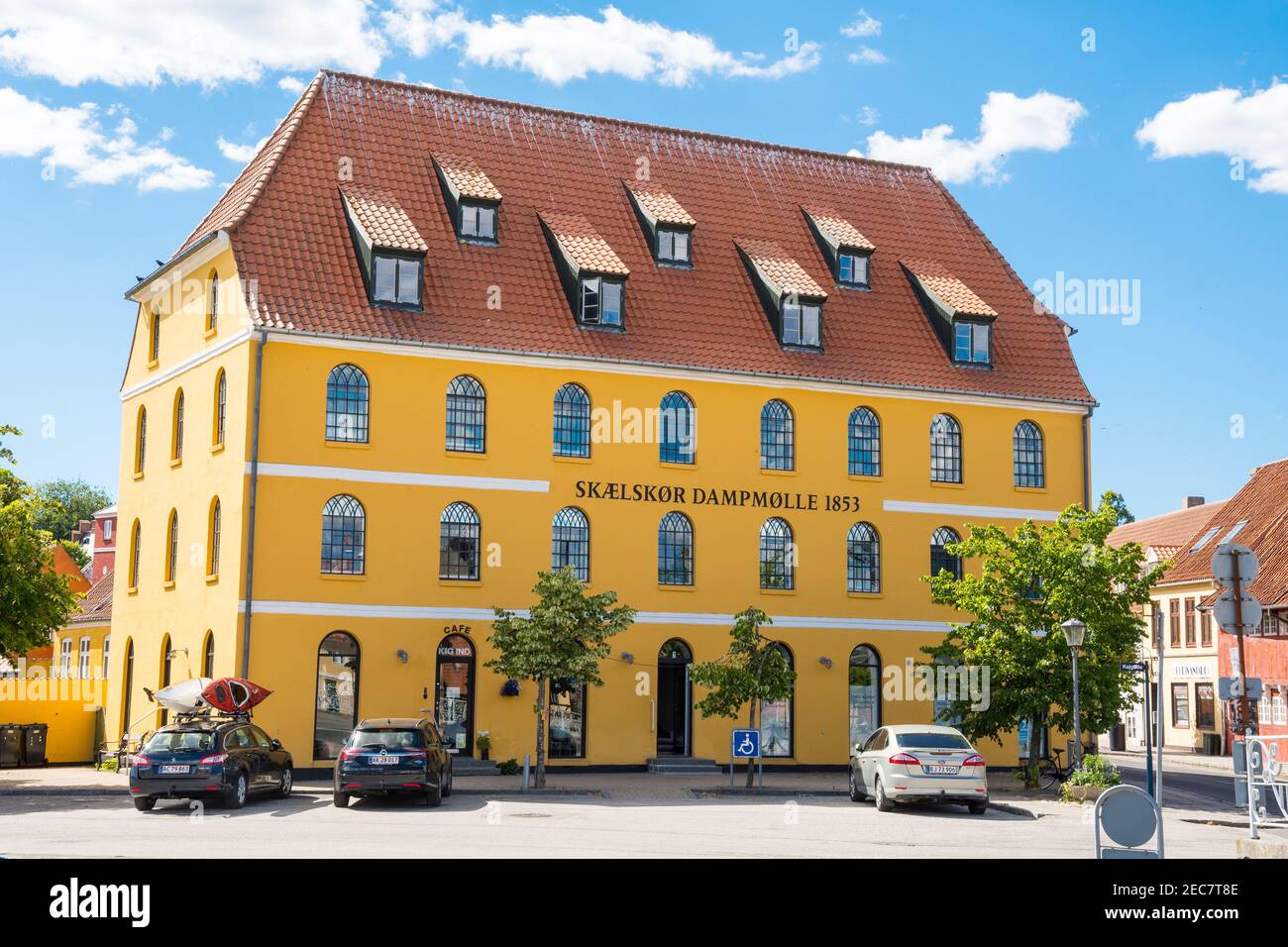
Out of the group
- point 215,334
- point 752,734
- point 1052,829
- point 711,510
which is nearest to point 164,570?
point 215,334

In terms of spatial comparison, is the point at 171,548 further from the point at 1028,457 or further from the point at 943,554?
the point at 1028,457

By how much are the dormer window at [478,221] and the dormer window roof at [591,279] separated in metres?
1.66

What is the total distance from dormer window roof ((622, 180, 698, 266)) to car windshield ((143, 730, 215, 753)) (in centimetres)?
1908

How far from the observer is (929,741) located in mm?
26812

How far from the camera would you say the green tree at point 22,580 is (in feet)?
111

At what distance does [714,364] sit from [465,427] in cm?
661

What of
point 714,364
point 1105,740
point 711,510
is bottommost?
point 1105,740

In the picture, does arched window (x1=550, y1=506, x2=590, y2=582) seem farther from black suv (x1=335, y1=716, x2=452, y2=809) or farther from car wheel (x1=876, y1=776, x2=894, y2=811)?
car wheel (x1=876, y1=776, x2=894, y2=811)

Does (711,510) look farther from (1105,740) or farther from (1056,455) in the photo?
(1105,740)

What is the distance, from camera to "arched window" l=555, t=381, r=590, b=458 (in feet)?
119

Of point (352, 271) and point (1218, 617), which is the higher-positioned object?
point (352, 271)

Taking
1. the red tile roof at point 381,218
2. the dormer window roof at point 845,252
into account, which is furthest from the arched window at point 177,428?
the dormer window roof at point 845,252

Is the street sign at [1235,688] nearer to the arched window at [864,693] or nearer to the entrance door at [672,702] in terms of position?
the entrance door at [672,702]

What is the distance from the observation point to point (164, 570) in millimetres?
37000
